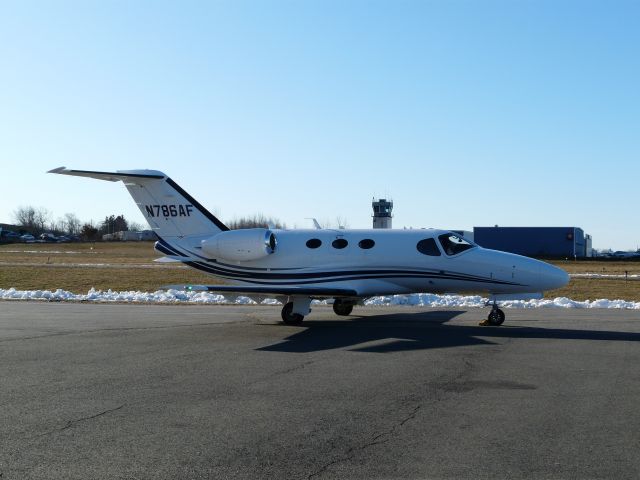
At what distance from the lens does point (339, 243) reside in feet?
68.7

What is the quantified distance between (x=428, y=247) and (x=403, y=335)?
12.7ft

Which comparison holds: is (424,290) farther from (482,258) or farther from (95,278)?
(95,278)

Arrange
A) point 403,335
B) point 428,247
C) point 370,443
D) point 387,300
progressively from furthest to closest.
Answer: point 387,300 < point 428,247 < point 403,335 < point 370,443

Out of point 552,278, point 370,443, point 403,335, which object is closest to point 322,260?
point 403,335

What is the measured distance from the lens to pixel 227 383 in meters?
10.8

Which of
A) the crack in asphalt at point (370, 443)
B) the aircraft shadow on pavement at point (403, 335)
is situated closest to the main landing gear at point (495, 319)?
the aircraft shadow on pavement at point (403, 335)

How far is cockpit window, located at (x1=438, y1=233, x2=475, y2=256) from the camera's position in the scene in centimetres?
1988

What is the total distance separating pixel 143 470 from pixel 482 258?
1427 cm

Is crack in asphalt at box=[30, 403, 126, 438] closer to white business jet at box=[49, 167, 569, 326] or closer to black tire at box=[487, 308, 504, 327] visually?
white business jet at box=[49, 167, 569, 326]

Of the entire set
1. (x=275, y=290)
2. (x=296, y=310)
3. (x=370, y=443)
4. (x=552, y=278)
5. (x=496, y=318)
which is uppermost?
(x=552, y=278)

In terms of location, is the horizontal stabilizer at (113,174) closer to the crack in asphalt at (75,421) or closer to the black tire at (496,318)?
the black tire at (496,318)

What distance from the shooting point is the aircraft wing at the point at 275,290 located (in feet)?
60.6

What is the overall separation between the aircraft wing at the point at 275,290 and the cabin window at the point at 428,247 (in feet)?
7.10

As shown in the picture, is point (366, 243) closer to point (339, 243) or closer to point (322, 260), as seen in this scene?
point (339, 243)
